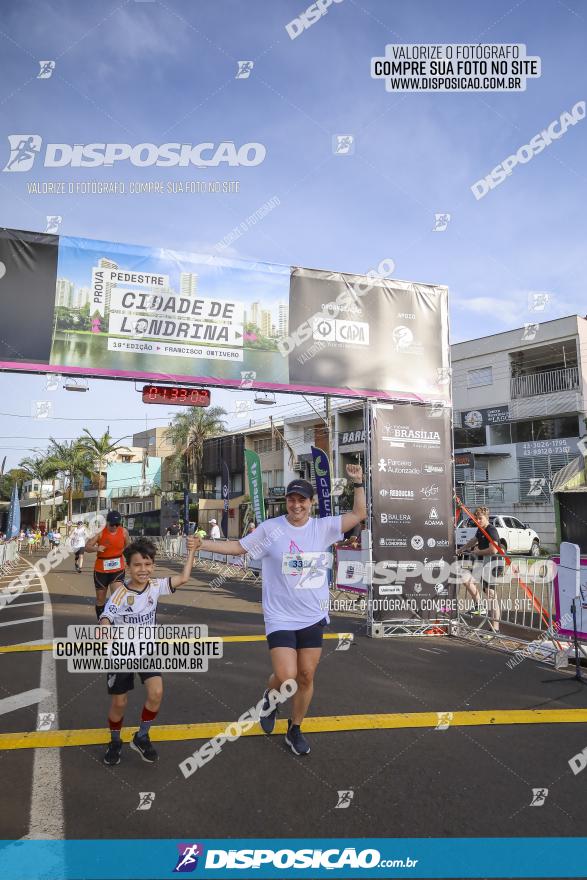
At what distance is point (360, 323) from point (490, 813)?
26.8 ft

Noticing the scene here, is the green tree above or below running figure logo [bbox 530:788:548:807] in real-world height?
above

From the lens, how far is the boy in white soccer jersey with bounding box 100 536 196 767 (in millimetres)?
4355

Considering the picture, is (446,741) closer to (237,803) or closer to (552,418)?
(237,803)

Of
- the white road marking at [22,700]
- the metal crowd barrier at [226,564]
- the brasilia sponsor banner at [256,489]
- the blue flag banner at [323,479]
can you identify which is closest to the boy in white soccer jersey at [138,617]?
the white road marking at [22,700]

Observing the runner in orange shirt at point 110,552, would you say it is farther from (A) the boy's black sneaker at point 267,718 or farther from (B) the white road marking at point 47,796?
(A) the boy's black sneaker at point 267,718

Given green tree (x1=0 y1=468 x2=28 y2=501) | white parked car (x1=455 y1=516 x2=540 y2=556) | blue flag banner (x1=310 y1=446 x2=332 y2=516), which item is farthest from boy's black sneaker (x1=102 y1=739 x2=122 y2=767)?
green tree (x1=0 y1=468 x2=28 y2=501)

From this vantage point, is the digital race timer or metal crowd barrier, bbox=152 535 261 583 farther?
metal crowd barrier, bbox=152 535 261 583

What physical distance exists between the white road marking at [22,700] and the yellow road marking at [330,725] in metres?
0.81

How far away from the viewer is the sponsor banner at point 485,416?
109 feet

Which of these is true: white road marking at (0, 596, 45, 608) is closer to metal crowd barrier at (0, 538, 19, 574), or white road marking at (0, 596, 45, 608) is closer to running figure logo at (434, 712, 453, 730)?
metal crowd barrier at (0, 538, 19, 574)

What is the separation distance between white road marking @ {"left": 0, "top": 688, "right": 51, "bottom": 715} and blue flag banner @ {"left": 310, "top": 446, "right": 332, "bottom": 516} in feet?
Result: 26.9

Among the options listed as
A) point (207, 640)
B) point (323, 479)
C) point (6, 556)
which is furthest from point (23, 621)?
point (6, 556)

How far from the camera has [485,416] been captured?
3391 cm

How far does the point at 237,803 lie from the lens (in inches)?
144
